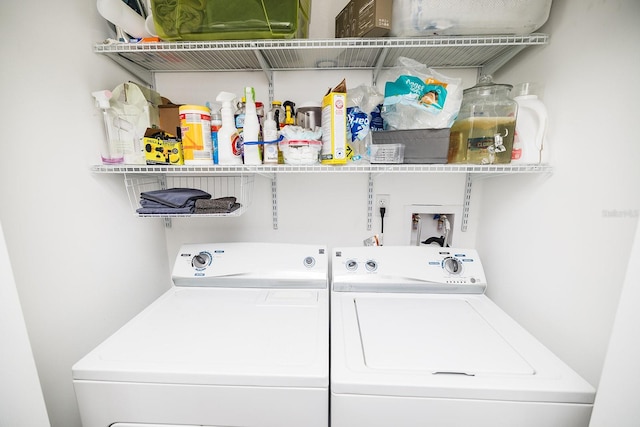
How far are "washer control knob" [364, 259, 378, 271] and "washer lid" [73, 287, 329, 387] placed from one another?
0.26m

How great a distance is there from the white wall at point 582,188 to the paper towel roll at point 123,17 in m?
1.74

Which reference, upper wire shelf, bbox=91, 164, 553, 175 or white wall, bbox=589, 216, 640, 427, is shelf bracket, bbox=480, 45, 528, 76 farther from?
white wall, bbox=589, 216, 640, 427

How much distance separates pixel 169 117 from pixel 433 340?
1.55 metres

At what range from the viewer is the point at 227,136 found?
1118 millimetres

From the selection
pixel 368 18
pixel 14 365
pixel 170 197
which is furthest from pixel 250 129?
pixel 14 365

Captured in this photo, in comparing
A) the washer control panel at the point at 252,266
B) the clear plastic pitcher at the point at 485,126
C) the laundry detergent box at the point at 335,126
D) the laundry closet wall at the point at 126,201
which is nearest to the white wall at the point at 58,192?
the laundry closet wall at the point at 126,201

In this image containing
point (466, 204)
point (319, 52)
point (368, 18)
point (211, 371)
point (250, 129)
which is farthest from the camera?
point (466, 204)

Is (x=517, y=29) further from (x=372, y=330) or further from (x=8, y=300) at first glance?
(x=8, y=300)

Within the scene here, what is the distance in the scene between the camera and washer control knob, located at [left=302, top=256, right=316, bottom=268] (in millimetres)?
1325

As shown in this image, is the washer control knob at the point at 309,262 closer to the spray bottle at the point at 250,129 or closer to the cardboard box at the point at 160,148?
the spray bottle at the point at 250,129

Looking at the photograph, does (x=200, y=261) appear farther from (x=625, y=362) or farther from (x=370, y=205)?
(x=625, y=362)

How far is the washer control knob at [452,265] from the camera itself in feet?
4.18

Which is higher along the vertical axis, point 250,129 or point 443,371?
point 250,129

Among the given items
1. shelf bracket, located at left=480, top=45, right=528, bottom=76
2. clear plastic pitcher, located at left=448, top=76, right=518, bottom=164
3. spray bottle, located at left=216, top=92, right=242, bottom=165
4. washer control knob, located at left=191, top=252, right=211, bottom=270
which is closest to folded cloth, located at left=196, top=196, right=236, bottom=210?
spray bottle, located at left=216, top=92, right=242, bottom=165
